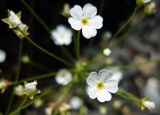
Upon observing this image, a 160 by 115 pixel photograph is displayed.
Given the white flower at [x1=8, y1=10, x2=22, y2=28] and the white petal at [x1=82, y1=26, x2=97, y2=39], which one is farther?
the white petal at [x1=82, y1=26, x2=97, y2=39]

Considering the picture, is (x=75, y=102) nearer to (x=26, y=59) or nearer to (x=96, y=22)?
(x=26, y=59)

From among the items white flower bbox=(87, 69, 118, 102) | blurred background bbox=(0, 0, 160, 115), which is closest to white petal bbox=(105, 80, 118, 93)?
white flower bbox=(87, 69, 118, 102)

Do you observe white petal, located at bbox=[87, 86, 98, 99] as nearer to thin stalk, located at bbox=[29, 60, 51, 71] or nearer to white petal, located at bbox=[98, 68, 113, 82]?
white petal, located at bbox=[98, 68, 113, 82]

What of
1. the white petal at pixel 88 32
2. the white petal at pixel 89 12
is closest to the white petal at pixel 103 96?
the white petal at pixel 88 32

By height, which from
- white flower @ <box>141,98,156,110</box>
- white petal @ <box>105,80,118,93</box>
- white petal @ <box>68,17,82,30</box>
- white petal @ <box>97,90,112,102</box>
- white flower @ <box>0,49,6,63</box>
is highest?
white flower @ <box>0,49,6,63</box>

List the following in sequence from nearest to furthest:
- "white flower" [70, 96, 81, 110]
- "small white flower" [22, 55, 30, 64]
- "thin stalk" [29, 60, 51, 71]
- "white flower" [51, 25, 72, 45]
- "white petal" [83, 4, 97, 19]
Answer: "white petal" [83, 4, 97, 19], "small white flower" [22, 55, 30, 64], "white flower" [51, 25, 72, 45], "thin stalk" [29, 60, 51, 71], "white flower" [70, 96, 81, 110]

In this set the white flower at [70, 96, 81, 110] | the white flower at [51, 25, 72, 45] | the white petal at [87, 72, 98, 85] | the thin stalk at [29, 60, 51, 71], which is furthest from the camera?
the white flower at [70, 96, 81, 110]

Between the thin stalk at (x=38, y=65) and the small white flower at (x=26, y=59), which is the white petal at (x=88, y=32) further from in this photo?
the thin stalk at (x=38, y=65)
